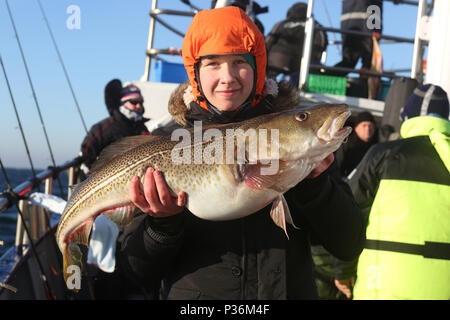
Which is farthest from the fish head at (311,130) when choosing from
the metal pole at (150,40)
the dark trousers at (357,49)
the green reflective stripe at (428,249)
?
the metal pole at (150,40)

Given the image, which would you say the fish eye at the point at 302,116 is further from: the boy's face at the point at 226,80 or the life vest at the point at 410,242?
the life vest at the point at 410,242

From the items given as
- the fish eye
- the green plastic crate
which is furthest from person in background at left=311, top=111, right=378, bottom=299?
the fish eye

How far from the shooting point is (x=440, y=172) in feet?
8.52

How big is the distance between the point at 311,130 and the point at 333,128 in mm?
99

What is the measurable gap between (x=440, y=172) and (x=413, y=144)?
29 centimetres

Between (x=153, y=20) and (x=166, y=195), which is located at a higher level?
(x=153, y=20)

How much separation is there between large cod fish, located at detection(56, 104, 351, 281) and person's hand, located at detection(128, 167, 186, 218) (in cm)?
4

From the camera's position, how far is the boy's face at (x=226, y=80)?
1837 millimetres

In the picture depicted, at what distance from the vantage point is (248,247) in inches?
71.6

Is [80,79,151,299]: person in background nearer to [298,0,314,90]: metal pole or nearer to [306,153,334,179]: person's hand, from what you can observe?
[298,0,314,90]: metal pole

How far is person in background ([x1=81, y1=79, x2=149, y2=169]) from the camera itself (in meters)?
5.64

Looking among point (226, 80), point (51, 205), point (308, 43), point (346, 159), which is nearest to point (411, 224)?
point (226, 80)
